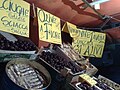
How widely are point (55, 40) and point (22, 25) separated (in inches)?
17.3

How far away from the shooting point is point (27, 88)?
5.95 ft

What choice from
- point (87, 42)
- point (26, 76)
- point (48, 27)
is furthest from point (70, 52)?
point (26, 76)

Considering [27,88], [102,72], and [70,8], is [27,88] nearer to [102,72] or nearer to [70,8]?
[70,8]

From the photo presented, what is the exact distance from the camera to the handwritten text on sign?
2.80 metres

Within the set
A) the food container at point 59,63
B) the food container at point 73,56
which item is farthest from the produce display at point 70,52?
the food container at point 59,63

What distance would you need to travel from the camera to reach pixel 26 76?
1985 millimetres

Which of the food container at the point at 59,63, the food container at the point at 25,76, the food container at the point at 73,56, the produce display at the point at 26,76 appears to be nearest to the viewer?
the food container at the point at 25,76

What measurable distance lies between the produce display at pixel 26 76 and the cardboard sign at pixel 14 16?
0.27m

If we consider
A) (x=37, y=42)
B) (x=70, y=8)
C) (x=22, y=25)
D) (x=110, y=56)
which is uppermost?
(x=70, y=8)

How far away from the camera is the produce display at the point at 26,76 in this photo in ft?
6.11

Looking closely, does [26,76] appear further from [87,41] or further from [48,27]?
[87,41]

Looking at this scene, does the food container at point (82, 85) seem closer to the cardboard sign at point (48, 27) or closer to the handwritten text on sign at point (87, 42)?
the cardboard sign at point (48, 27)

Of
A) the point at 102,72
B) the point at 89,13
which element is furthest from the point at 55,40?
the point at 102,72

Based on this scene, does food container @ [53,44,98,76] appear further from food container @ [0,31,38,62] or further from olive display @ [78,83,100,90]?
food container @ [0,31,38,62]
